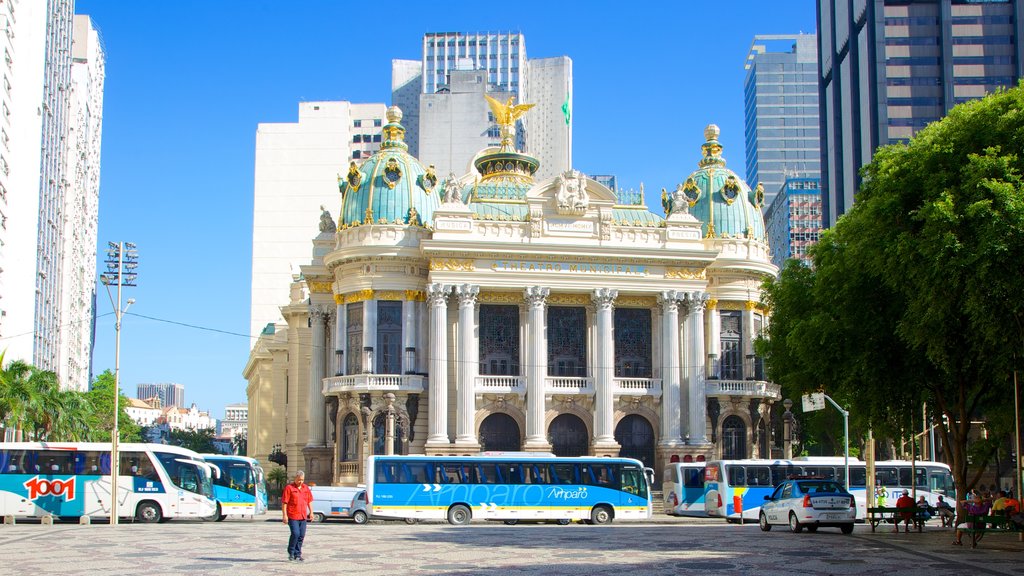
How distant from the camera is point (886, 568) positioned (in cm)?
2505

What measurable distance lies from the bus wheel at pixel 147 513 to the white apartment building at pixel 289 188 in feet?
285

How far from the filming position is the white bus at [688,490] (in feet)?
183

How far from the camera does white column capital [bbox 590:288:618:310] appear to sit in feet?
225

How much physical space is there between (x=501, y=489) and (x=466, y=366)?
18.8 m

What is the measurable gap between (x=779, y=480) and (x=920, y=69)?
2628 inches

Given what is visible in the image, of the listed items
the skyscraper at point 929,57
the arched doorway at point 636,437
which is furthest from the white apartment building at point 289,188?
the arched doorway at point 636,437

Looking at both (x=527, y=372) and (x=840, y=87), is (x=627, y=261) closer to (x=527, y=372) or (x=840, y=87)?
(x=527, y=372)

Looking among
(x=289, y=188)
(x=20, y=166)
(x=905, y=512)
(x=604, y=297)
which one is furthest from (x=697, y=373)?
(x=289, y=188)

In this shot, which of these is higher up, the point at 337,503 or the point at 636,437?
the point at 636,437

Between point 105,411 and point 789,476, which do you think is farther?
point 105,411

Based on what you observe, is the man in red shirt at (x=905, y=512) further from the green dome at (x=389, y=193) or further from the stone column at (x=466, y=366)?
the green dome at (x=389, y=193)

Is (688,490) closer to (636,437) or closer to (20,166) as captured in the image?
(636,437)

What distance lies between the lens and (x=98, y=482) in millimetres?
46594

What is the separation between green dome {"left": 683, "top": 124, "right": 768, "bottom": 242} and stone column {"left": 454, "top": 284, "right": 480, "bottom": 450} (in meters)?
16.0
